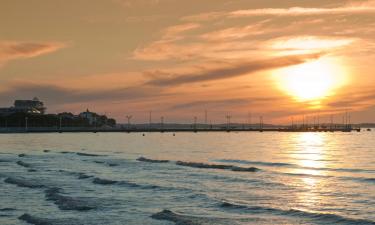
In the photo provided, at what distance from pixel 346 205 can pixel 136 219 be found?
13563 millimetres

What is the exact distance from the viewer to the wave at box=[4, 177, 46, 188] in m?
44.3

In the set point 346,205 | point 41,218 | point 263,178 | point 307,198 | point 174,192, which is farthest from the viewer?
point 263,178

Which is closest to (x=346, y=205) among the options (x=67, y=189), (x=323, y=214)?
(x=323, y=214)

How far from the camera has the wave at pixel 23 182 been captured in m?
44.3

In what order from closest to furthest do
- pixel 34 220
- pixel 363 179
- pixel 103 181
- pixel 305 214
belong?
pixel 34 220, pixel 305 214, pixel 103 181, pixel 363 179

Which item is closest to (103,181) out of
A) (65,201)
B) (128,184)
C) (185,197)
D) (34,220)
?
(128,184)

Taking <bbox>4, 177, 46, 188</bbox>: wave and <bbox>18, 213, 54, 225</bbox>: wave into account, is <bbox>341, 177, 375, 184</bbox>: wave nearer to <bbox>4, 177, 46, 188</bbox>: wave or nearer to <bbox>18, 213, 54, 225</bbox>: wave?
<bbox>4, 177, 46, 188</bbox>: wave

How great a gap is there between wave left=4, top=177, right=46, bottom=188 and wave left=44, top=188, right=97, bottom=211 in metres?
4.68

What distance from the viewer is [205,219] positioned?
2961 centimetres

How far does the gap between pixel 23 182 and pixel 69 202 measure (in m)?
12.9

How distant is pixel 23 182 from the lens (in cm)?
4625

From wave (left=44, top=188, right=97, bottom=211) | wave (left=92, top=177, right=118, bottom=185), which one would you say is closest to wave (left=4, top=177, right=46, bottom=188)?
wave (left=44, top=188, right=97, bottom=211)

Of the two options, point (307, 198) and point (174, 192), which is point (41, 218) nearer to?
point (174, 192)

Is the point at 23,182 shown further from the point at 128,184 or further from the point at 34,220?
the point at 34,220
